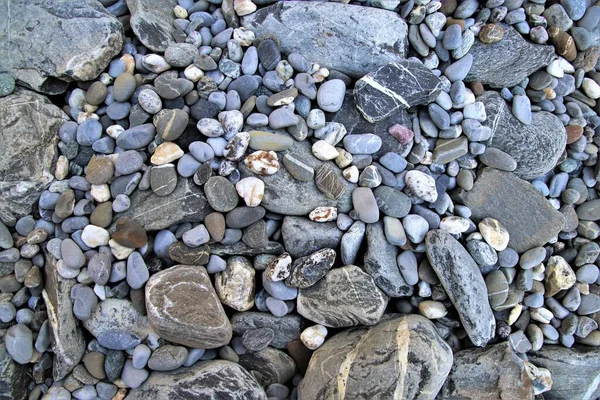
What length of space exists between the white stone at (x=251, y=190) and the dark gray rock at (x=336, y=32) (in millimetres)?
582

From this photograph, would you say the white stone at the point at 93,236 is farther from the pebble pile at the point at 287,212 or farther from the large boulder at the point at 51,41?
the large boulder at the point at 51,41

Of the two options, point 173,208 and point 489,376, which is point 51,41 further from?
point 489,376

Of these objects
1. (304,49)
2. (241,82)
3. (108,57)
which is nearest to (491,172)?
(304,49)

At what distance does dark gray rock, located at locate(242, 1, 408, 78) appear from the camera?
1.91 meters

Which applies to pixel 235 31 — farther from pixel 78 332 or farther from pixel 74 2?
pixel 78 332

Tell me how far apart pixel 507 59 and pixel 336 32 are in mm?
741

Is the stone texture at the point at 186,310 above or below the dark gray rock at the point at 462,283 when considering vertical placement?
below

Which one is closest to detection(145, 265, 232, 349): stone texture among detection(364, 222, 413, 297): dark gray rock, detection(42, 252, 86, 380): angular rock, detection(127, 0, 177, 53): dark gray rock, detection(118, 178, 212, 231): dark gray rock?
detection(118, 178, 212, 231): dark gray rock

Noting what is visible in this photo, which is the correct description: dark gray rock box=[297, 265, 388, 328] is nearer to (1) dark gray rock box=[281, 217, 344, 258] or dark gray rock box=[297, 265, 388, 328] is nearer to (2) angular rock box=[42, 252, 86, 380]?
(1) dark gray rock box=[281, 217, 344, 258]

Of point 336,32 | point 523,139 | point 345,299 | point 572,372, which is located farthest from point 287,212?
point 572,372

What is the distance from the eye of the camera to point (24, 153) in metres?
1.77

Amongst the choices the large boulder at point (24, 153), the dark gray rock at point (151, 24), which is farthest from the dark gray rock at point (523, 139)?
the large boulder at point (24, 153)

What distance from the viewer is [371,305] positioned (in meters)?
1.74

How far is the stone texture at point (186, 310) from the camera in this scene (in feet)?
5.44
